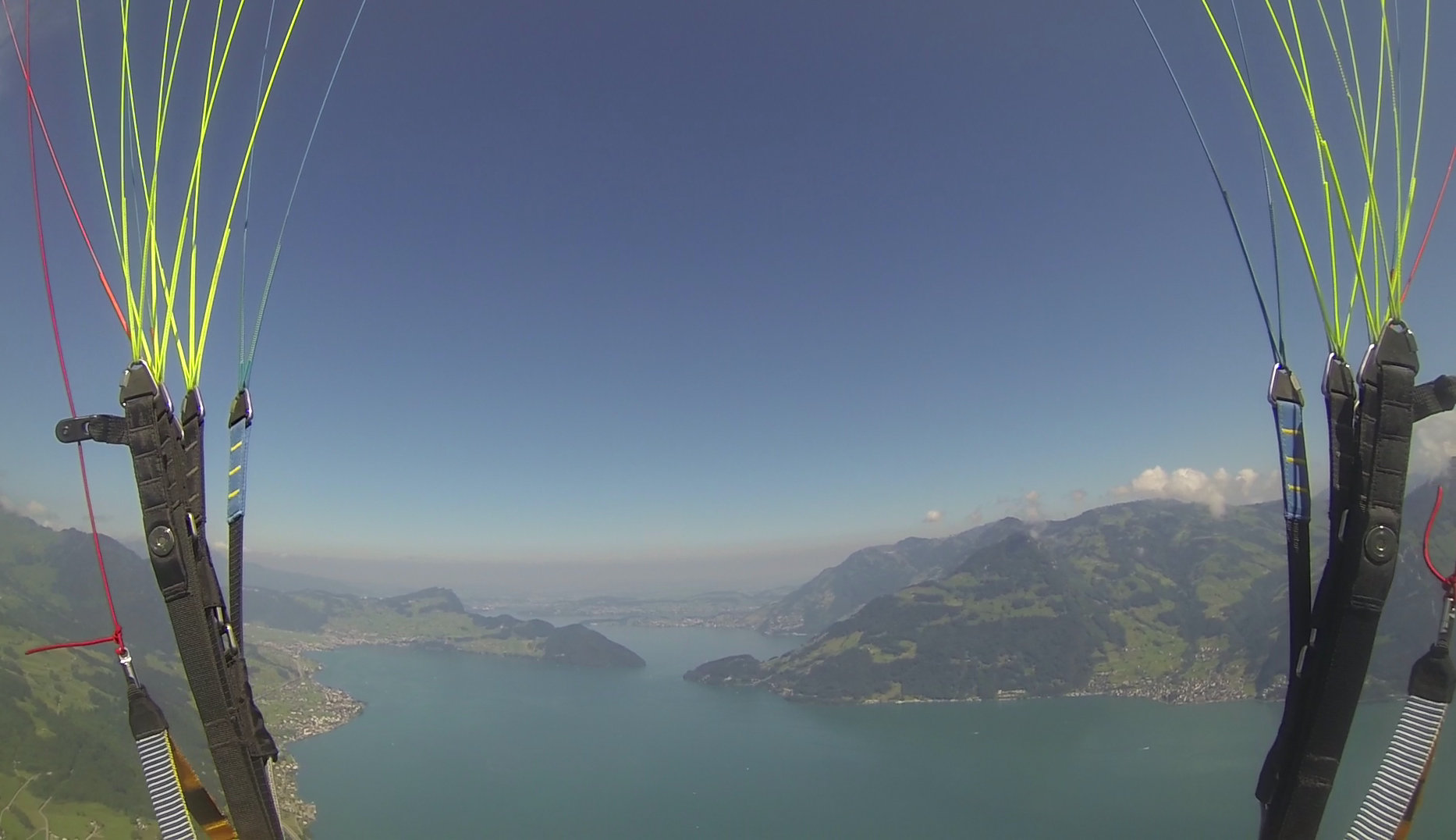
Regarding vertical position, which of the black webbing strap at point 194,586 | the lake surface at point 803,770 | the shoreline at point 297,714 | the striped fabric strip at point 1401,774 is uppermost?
the black webbing strap at point 194,586

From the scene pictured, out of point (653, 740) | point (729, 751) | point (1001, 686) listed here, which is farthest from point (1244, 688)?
point (653, 740)

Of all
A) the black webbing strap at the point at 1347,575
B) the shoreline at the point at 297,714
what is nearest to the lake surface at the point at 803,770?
the shoreline at the point at 297,714

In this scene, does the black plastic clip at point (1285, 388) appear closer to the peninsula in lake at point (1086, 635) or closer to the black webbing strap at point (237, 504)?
the black webbing strap at point (237, 504)

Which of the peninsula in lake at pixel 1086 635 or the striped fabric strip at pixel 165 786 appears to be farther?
the peninsula in lake at pixel 1086 635

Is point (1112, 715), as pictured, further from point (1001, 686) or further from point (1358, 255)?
point (1358, 255)

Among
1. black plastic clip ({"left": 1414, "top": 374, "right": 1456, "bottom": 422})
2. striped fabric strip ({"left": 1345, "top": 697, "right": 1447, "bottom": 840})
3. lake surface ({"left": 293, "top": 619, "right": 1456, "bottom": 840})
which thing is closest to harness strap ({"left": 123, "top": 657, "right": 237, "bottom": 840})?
striped fabric strip ({"left": 1345, "top": 697, "right": 1447, "bottom": 840})

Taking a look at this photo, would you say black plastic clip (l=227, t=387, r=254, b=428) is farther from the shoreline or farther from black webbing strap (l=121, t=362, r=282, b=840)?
the shoreline
